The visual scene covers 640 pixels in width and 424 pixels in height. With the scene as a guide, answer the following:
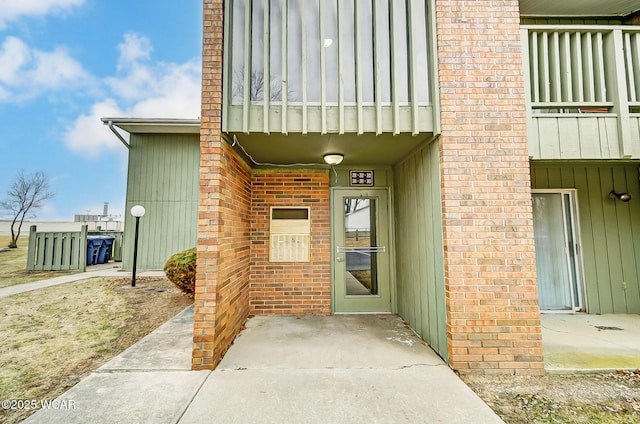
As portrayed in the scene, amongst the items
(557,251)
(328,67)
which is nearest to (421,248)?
(328,67)

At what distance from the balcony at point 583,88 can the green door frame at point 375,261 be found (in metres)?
2.22

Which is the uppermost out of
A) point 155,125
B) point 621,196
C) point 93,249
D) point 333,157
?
point 155,125

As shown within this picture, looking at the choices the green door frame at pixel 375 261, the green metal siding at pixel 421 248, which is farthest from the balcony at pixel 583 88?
the green door frame at pixel 375 261

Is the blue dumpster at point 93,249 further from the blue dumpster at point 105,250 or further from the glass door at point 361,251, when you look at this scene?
the glass door at point 361,251

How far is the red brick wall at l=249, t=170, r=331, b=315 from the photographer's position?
4578 millimetres

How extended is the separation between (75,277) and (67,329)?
466 cm

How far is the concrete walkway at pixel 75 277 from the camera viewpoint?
615 cm

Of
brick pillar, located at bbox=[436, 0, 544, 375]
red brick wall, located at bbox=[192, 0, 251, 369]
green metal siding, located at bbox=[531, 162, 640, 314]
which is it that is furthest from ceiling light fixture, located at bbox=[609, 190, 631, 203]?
red brick wall, located at bbox=[192, 0, 251, 369]

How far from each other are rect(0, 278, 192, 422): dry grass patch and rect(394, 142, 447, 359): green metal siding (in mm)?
3796

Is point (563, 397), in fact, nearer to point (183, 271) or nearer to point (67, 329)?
point (183, 271)

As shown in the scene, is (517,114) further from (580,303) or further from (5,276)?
(5,276)

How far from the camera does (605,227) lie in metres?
4.53

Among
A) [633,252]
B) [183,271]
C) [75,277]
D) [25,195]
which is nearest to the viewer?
[633,252]

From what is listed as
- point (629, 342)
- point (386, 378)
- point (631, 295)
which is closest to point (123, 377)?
point (386, 378)
